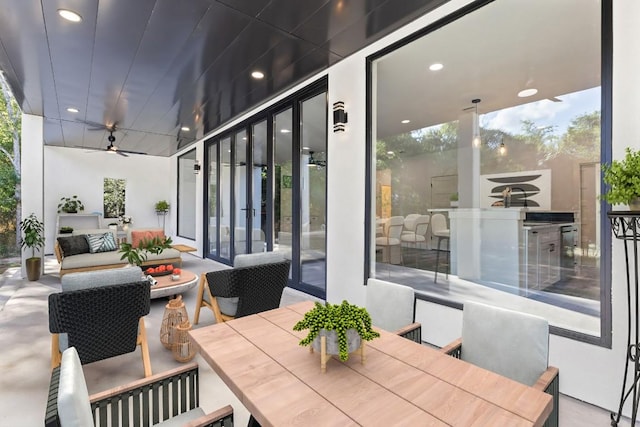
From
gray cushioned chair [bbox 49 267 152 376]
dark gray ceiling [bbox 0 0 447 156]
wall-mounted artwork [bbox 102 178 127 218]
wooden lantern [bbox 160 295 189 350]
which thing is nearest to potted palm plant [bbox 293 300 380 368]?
gray cushioned chair [bbox 49 267 152 376]

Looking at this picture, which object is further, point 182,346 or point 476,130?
point 476,130

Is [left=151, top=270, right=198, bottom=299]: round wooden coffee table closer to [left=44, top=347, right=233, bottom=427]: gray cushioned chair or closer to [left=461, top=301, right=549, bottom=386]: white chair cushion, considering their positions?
[left=44, top=347, right=233, bottom=427]: gray cushioned chair

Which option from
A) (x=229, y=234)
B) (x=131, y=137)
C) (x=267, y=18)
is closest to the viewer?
(x=267, y=18)

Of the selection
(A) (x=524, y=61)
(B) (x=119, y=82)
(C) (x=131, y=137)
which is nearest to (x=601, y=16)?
(A) (x=524, y=61)

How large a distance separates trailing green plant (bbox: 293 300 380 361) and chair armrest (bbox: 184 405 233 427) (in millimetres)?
374

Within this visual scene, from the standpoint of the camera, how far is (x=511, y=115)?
14.8 ft

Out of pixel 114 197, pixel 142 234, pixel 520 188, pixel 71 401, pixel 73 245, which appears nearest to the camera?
pixel 71 401

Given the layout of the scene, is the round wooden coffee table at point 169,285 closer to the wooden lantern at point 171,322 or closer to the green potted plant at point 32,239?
the wooden lantern at point 171,322

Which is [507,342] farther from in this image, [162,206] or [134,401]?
[162,206]

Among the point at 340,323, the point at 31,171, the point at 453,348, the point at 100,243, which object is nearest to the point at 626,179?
the point at 453,348

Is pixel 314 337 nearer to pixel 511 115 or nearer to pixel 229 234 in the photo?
pixel 511 115

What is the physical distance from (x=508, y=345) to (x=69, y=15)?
4425mm

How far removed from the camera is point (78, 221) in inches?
344

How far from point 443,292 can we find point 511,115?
2966 mm
